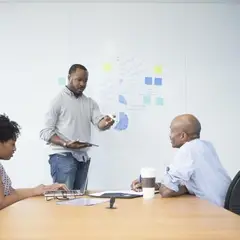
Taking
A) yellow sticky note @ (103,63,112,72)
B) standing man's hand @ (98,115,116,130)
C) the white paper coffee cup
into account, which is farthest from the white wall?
the white paper coffee cup

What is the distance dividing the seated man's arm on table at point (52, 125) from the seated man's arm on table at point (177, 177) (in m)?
1.47

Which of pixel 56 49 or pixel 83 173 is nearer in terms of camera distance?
pixel 83 173

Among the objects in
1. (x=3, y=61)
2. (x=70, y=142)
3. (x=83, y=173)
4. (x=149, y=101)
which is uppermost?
(x=3, y=61)

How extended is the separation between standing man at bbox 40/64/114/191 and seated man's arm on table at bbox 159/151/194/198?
1353 mm

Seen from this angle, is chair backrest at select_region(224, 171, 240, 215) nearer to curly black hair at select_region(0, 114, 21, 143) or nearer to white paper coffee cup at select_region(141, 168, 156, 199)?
white paper coffee cup at select_region(141, 168, 156, 199)

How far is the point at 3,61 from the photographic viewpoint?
4.21 meters

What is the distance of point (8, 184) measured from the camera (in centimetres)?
242

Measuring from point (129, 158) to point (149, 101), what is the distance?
22.6 inches

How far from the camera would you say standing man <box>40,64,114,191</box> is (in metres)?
3.50

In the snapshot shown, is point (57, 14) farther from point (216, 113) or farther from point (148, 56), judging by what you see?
point (216, 113)

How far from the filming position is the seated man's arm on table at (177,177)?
221cm

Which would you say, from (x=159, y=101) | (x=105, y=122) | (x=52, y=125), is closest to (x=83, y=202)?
(x=52, y=125)

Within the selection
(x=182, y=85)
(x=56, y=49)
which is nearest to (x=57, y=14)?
(x=56, y=49)

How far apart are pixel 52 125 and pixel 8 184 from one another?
4.01ft
